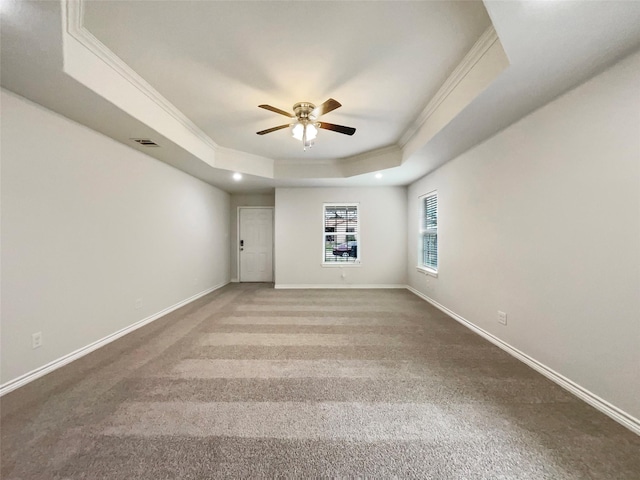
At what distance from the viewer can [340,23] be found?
1712 mm

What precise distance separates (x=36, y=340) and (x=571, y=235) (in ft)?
14.5

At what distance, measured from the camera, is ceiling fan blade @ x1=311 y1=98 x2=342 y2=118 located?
2.22 m

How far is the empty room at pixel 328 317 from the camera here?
1417 mm

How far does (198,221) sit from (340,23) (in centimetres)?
420

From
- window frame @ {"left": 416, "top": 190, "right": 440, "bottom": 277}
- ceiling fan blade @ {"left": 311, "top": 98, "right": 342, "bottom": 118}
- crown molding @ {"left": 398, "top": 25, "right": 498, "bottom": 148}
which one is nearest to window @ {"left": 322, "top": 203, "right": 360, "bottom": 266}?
window frame @ {"left": 416, "top": 190, "right": 440, "bottom": 277}

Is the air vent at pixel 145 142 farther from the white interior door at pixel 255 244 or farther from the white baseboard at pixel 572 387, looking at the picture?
the white baseboard at pixel 572 387

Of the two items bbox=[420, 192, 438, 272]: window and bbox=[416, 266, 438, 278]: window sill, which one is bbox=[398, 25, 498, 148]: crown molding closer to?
bbox=[420, 192, 438, 272]: window

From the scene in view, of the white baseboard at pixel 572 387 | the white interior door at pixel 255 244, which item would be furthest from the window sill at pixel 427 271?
the white interior door at pixel 255 244

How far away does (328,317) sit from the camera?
3697mm

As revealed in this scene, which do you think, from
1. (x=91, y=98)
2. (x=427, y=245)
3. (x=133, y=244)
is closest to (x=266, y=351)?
(x=133, y=244)

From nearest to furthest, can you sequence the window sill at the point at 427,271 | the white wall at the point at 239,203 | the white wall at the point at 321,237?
the window sill at the point at 427,271, the white wall at the point at 321,237, the white wall at the point at 239,203

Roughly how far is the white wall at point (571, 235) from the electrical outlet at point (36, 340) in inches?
170

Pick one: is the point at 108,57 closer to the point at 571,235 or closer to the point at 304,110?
the point at 304,110

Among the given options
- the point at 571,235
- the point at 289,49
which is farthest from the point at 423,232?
the point at 289,49
